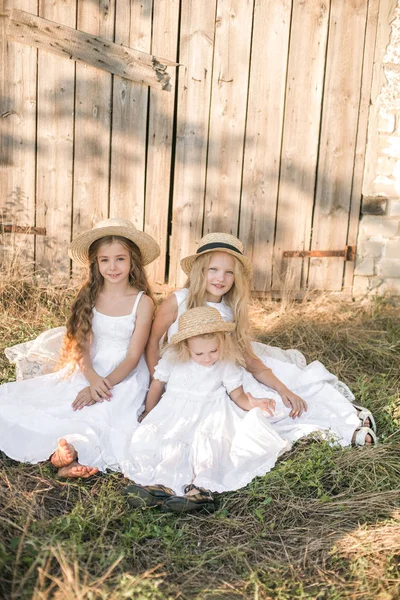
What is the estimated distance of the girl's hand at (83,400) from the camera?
312cm

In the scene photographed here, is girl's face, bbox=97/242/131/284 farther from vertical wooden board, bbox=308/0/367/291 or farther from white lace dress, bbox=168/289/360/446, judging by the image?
vertical wooden board, bbox=308/0/367/291

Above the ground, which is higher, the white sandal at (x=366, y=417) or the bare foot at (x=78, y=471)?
the white sandal at (x=366, y=417)

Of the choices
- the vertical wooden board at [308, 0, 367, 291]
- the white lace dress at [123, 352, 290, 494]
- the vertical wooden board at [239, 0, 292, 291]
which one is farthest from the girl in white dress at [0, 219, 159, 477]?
the vertical wooden board at [308, 0, 367, 291]

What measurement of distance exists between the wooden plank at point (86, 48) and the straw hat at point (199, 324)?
199 cm

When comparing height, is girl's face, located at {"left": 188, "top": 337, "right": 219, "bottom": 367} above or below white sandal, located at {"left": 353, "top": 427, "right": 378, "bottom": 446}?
above

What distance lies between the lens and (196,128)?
4.46 metres

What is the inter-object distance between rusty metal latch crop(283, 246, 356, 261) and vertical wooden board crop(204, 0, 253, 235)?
0.44 metres

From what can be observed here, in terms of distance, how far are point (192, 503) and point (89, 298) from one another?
1281 millimetres

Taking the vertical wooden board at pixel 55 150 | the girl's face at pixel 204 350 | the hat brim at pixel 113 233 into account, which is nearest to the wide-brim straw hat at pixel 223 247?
the hat brim at pixel 113 233

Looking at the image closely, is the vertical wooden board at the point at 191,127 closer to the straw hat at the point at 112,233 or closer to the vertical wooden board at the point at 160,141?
the vertical wooden board at the point at 160,141

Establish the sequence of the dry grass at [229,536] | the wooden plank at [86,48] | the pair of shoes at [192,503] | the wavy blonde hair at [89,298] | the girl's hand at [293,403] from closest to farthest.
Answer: the dry grass at [229,536] < the pair of shoes at [192,503] < the girl's hand at [293,403] < the wavy blonde hair at [89,298] < the wooden plank at [86,48]

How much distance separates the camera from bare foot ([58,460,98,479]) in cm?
278

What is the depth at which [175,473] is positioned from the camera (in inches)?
111

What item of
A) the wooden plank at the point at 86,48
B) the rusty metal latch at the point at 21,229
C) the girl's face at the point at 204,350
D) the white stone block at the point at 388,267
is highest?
the wooden plank at the point at 86,48
